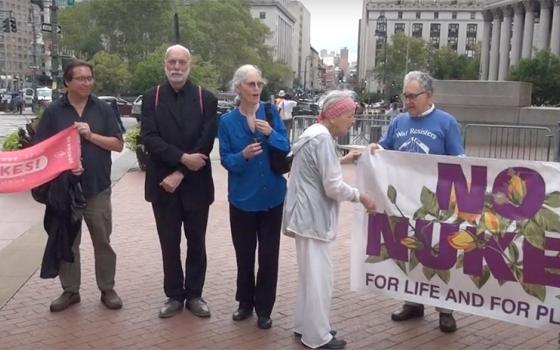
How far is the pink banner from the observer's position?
484 cm

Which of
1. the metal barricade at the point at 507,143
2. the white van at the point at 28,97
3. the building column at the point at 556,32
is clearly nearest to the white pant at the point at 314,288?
the metal barricade at the point at 507,143

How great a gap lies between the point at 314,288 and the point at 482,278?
1.19 metres

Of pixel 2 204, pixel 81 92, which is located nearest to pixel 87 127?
pixel 81 92

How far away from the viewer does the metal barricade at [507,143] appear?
594 inches

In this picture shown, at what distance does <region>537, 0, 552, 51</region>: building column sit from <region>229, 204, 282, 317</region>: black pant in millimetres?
77066

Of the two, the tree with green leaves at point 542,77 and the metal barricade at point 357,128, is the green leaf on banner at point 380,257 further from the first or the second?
the tree with green leaves at point 542,77

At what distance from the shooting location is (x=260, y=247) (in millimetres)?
4855

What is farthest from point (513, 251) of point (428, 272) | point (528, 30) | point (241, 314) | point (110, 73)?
point (528, 30)

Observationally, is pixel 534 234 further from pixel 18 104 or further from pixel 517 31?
pixel 517 31

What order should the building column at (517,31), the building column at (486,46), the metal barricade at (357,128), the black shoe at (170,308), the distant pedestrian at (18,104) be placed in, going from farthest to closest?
the building column at (486,46) → the building column at (517,31) → the distant pedestrian at (18,104) → the metal barricade at (357,128) → the black shoe at (170,308)

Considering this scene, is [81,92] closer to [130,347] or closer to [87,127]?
[87,127]

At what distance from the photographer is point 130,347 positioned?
4.48 meters

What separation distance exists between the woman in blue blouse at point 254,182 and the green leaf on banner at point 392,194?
80 cm

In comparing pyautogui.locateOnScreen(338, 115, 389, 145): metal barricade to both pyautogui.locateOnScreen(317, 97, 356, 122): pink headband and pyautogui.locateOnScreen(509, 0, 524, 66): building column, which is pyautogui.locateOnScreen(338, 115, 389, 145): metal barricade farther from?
pyautogui.locateOnScreen(509, 0, 524, 66): building column
